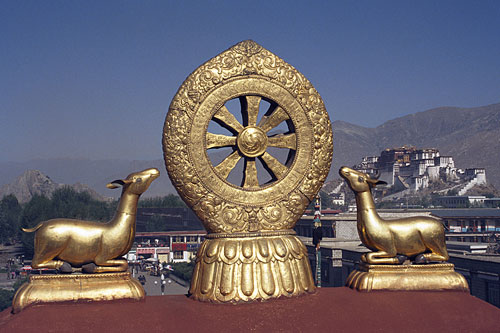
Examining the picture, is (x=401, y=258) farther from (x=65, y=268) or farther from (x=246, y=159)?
(x=65, y=268)

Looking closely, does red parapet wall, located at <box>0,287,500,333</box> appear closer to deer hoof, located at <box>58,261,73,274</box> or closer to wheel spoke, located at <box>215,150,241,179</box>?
deer hoof, located at <box>58,261,73,274</box>

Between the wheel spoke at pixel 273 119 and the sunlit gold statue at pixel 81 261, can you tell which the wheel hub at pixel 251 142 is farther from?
the sunlit gold statue at pixel 81 261

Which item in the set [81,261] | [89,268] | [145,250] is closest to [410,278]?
[89,268]

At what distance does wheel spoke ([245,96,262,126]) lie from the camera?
821cm

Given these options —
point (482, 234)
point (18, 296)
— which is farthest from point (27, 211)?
point (18, 296)

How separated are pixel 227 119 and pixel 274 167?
0.95 metres

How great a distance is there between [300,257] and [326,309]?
2.97 ft

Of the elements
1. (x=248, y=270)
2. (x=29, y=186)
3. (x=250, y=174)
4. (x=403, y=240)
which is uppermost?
(x=29, y=186)

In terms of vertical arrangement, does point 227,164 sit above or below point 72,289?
above

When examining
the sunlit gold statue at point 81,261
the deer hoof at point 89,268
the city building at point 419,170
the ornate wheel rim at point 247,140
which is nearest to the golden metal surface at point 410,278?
the ornate wheel rim at point 247,140

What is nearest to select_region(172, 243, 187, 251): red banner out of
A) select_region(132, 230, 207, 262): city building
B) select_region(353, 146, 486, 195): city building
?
select_region(132, 230, 207, 262): city building

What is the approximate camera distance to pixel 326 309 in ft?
24.6

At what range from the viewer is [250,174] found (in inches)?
330

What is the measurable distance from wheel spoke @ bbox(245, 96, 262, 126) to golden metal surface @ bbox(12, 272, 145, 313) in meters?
2.70
